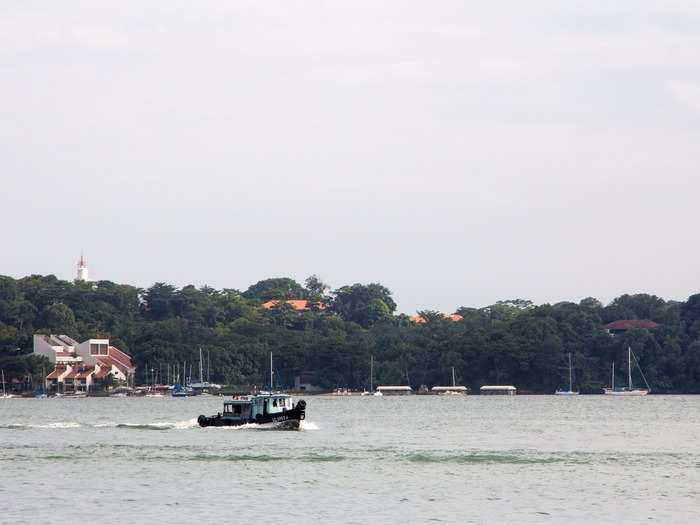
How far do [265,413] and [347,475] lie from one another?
3022cm

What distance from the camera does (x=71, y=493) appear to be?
52.5 meters

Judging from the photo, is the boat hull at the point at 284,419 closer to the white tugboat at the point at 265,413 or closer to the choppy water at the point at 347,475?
the white tugboat at the point at 265,413

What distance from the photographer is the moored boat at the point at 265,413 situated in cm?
8869

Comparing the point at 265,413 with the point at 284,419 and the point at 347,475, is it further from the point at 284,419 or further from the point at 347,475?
the point at 347,475

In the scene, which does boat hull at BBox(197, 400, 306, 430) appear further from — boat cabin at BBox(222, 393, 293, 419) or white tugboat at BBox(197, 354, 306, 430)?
boat cabin at BBox(222, 393, 293, 419)

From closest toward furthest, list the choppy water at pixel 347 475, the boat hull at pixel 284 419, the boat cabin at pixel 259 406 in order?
the choppy water at pixel 347 475
the boat hull at pixel 284 419
the boat cabin at pixel 259 406

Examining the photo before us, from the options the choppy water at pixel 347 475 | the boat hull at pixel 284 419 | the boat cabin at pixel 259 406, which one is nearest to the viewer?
the choppy water at pixel 347 475

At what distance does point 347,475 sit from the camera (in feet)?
196

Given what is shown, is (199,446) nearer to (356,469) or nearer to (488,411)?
(356,469)

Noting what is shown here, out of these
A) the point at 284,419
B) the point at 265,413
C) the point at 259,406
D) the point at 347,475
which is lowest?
the point at 347,475

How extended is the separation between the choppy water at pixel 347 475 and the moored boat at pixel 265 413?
34.9 inches

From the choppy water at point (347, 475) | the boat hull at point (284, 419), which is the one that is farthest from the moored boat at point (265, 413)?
the choppy water at point (347, 475)

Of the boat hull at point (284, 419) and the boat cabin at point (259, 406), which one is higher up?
the boat cabin at point (259, 406)

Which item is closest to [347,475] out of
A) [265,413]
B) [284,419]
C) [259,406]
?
[284,419]
